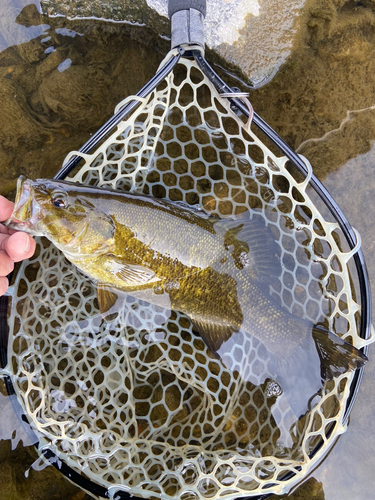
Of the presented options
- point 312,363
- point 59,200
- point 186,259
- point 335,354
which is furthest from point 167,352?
point 59,200

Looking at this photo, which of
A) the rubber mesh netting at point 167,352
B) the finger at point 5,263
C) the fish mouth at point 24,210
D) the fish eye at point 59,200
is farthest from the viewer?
the rubber mesh netting at point 167,352

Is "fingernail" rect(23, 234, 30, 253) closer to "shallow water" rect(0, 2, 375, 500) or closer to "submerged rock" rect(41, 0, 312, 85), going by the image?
"shallow water" rect(0, 2, 375, 500)

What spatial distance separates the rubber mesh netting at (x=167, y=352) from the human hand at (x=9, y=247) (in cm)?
32

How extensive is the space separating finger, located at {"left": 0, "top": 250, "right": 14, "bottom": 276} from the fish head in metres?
0.33

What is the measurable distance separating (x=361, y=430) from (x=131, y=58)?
14.8 ft

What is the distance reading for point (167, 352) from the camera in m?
3.42

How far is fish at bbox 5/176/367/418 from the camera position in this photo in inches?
109

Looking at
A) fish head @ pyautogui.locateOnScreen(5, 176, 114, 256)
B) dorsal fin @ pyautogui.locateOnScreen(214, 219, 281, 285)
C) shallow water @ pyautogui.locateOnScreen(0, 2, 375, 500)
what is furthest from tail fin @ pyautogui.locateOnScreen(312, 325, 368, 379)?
fish head @ pyautogui.locateOnScreen(5, 176, 114, 256)

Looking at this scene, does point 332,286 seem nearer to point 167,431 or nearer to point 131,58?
point 167,431

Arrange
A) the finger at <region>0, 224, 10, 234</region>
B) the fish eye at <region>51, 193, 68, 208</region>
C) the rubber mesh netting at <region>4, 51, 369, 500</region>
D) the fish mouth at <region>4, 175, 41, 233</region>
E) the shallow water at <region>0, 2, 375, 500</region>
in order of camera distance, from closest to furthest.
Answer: the fish mouth at <region>4, 175, 41, 233</region> < the fish eye at <region>51, 193, 68, 208</region> < the finger at <region>0, 224, 10, 234</region> < the rubber mesh netting at <region>4, 51, 369, 500</region> < the shallow water at <region>0, 2, 375, 500</region>

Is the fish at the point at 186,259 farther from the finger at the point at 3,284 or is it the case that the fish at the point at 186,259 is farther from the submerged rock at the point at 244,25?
the submerged rock at the point at 244,25

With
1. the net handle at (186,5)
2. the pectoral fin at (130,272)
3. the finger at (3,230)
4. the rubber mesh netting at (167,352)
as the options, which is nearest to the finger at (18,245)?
the finger at (3,230)

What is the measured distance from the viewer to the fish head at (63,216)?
2664mm

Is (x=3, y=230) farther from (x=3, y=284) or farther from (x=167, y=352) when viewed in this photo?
(x=167, y=352)
